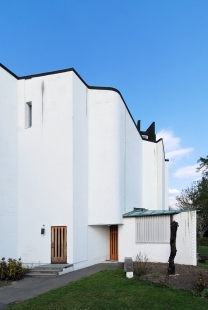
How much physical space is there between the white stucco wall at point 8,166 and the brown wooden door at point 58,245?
1870mm

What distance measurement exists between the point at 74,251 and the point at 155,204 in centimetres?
1122

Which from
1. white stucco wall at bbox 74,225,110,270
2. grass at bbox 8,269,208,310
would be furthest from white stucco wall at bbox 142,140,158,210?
grass at bbox 8,269,208,310

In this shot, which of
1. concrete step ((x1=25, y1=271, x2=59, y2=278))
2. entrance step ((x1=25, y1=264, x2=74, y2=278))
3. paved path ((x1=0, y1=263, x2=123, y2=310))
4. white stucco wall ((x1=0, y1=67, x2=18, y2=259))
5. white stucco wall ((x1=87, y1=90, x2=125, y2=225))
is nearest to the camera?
paved path ((x1=0, y1=263, x2=123, y2=310))

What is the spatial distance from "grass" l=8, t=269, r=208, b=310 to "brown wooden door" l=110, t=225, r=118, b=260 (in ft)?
22.7

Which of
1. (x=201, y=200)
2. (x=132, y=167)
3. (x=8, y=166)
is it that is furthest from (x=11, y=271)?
(x=201, y=200)

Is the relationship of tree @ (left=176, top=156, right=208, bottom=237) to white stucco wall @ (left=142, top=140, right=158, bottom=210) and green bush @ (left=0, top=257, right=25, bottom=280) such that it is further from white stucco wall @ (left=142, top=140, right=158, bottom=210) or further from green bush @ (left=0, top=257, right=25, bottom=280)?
green bush @ (left=0, top=257, right=25, bottom=280)

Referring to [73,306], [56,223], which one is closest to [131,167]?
[56,223]

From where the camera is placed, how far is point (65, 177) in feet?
47.9

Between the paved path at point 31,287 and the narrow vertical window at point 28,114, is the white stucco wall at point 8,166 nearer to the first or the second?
the narrow vertical window at point 28,114

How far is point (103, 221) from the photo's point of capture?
1602 cm

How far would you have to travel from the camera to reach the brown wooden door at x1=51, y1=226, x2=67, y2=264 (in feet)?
46.5

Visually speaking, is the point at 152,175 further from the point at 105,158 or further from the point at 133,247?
the point at 133,247

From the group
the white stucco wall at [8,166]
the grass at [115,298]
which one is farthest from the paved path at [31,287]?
the white stucco wall at [8,166]

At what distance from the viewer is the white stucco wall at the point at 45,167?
14523 millimetres
